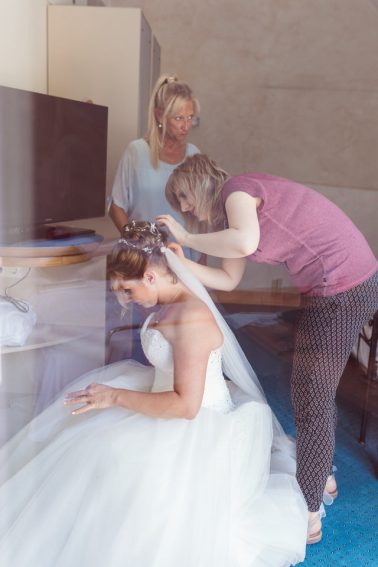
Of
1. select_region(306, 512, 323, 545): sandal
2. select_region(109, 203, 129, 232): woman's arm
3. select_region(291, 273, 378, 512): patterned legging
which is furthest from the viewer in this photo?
select_region(306, 512, 323, 545): sandal

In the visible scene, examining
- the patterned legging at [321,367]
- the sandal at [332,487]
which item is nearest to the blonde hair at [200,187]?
the patterned legging at [321,367]

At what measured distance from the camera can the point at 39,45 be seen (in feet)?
4.29

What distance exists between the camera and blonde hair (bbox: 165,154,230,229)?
132 centimetres

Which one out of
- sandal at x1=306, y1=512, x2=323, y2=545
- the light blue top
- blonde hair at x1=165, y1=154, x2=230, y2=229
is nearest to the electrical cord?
the light blue top

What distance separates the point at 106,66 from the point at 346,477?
4.47 ft

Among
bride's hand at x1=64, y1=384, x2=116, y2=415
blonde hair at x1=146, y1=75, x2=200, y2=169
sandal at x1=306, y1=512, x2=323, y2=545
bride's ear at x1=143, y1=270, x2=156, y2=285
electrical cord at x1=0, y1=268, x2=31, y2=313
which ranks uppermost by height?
blonde hair at x1=146, y1=75, x2=200, y2=169

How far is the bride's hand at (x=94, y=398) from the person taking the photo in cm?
146

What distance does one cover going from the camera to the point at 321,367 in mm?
1536

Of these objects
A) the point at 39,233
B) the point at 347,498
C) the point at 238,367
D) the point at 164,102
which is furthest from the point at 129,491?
the point at 164,102

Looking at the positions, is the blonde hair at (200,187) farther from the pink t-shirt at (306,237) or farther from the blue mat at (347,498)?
the blue mat at (347,498)

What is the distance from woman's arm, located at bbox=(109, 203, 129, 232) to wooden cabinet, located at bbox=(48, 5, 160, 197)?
5 cm

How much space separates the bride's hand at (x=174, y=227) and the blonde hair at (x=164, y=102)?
0.16m

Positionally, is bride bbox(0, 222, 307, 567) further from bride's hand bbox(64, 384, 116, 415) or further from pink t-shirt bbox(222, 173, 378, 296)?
pink t-shirt bbox(222, 173, 378, 296)

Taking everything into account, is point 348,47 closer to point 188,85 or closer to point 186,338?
point 188,85
